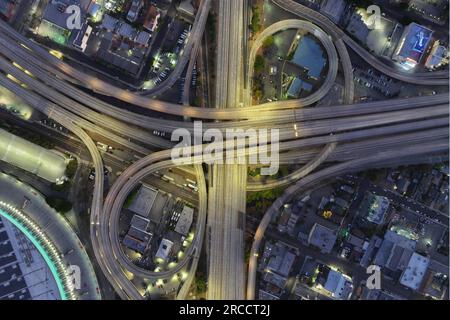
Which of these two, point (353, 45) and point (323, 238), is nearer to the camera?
point (323, 238)

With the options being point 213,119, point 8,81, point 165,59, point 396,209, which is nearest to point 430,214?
point 396,209

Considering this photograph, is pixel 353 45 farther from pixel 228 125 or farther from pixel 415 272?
pixel 415 272

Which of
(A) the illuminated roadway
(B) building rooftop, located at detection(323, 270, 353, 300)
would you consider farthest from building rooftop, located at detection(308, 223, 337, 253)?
(A) the illuminated roadway

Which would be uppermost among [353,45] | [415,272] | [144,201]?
[353,45]

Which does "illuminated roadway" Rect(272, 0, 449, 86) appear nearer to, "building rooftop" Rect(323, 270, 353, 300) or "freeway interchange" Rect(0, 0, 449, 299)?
"freeway interchange" Rect(0, 0, 449, 299)

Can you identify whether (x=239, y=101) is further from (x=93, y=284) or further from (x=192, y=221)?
(x=93, y=284)

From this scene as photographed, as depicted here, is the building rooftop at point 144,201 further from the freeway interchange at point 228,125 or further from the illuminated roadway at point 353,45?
the illuminated roadway at point 353,45

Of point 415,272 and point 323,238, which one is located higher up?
point 415,272

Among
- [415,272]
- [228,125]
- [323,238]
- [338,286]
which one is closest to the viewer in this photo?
[338,286]

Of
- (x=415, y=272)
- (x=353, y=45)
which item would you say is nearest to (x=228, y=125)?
(x=353, y=45)
